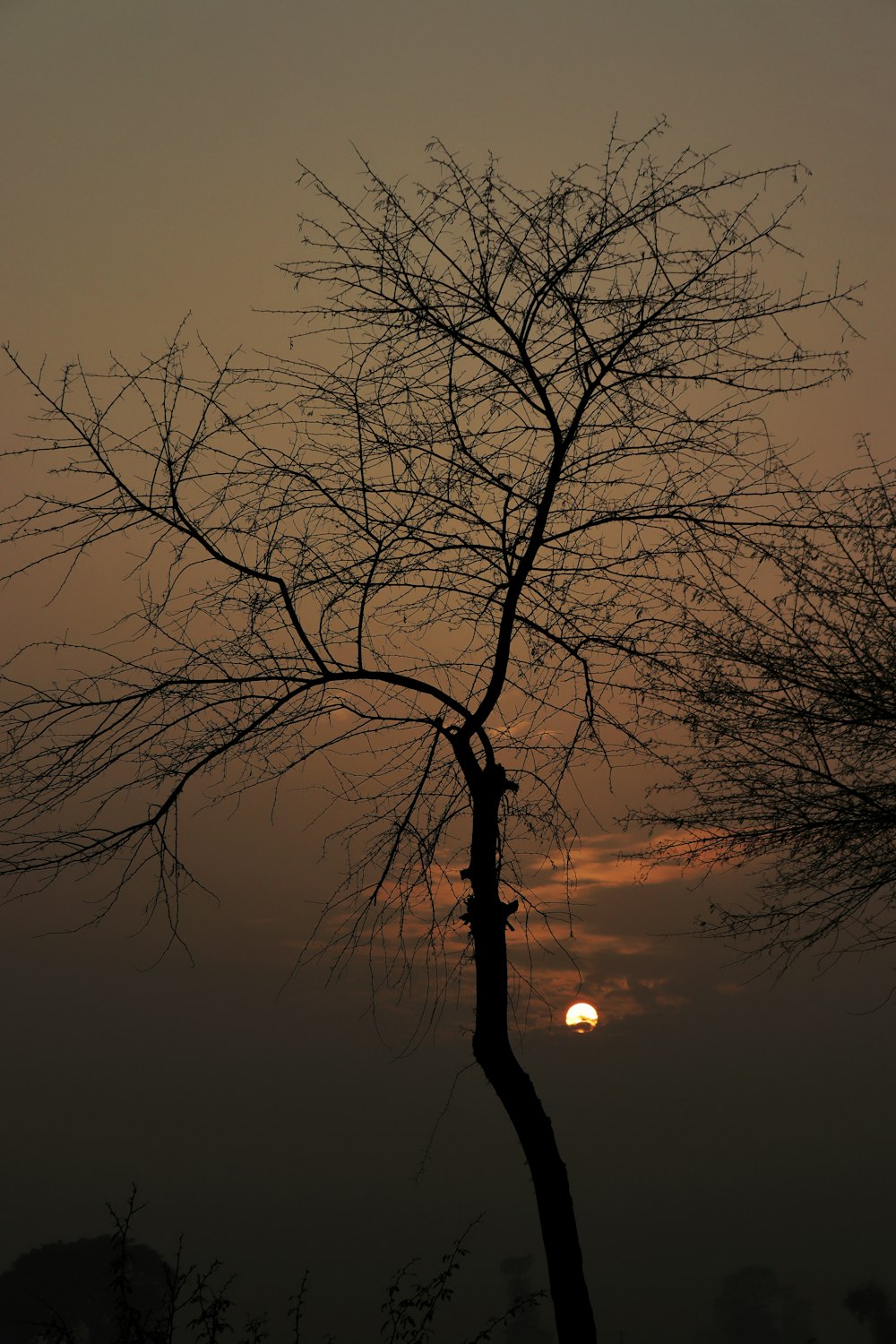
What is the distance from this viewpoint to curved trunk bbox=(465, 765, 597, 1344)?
16.7ft

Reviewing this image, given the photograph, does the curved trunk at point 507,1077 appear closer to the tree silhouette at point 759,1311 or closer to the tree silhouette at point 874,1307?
the tree silhouette at point 874,1307

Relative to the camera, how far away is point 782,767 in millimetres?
7906

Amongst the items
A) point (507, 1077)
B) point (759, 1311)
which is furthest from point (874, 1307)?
point (507, 1077)

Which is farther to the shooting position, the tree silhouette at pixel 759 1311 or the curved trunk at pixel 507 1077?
the tree silhouette at pixel 759 1311

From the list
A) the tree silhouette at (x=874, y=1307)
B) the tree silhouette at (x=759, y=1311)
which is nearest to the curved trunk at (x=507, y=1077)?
the tree silhouette at (x=874, y=1307)

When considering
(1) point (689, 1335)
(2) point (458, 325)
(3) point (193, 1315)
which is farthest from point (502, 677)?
(1) point (689, 1335)

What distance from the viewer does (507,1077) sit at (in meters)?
5.25

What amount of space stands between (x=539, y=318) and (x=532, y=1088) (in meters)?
3.56

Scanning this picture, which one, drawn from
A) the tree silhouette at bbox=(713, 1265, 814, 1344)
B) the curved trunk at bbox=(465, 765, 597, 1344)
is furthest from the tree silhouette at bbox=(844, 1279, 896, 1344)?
the curved trunk at bbox=(465, 765, 597, 1344)

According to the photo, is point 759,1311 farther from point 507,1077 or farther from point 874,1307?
point 507,1077

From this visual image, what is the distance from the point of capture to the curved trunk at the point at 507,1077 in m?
5.08

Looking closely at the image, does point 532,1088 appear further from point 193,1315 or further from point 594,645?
point 193,1315

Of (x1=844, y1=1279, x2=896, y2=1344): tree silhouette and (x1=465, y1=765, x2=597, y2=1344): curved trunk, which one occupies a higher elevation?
(x1=465, y1=765, x2=597, y2=1344): curved trunk

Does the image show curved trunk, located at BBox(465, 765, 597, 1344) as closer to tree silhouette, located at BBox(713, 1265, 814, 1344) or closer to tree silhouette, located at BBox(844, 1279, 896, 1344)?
tree silhouette, located at BBox(844, 1279, 896, 1344)
